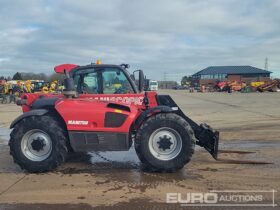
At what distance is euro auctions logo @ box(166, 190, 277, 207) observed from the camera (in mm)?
5602

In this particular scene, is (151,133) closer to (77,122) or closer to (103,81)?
(77,122)

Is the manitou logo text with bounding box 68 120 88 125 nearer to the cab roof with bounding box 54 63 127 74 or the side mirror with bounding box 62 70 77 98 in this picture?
the side mirror with bounding box 62 70 77 98

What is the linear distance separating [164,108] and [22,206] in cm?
331

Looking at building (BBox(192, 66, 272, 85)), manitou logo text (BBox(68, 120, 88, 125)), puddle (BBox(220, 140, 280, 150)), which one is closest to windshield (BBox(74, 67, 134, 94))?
manitou logo text (BBox(68, 120, 88, 125))

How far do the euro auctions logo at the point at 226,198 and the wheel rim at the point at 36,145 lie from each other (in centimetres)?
279

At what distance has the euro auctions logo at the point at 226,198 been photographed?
18.4 ft

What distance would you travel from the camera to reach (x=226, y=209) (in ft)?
17.6

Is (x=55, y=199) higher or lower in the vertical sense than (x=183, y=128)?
lower

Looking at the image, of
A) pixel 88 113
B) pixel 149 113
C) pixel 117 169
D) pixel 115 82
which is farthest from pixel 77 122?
pixel 115 82

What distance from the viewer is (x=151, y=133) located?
7562mm

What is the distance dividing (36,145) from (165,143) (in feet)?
8.08

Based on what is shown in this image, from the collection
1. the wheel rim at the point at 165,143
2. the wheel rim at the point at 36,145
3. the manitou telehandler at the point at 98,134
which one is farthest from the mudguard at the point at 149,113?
the wheel rim at the point at 36,145

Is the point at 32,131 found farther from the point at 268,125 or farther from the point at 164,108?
the point at 268,125

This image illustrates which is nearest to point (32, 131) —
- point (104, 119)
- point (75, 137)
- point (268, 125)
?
point (75, 137)
